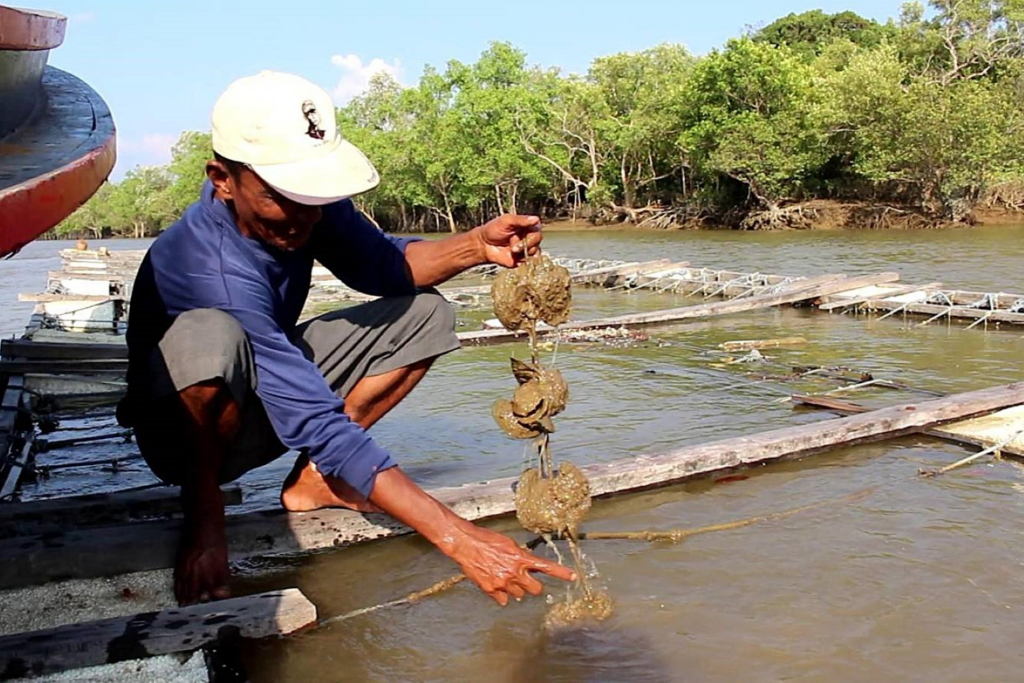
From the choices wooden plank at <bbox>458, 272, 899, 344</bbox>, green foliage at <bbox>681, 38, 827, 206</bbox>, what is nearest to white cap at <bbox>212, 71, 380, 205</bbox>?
wooden plank at <bbox>458, 272, 899, 344</bbox>

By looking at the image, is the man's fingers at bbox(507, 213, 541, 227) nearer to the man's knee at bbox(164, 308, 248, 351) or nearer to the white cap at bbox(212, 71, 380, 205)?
the white cap at bbox(212, 71, 380, 205)

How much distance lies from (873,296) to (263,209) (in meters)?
8.36

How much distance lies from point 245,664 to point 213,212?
46.1 inches

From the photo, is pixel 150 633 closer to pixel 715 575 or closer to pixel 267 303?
pixel 267 303

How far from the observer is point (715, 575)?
107 inches

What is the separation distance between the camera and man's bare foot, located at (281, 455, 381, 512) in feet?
9.75

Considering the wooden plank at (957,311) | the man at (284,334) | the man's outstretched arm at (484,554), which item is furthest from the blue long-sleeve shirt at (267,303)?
the wooden plank at (957,311)

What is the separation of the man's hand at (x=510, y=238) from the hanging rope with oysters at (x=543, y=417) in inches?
3.3

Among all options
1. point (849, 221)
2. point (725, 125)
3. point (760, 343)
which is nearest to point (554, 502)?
point (760, 343)

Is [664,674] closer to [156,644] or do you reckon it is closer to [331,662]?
[331,662]

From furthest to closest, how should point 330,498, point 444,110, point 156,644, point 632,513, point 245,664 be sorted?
point 444,110
point 632,513
point 330,498
point 245,664
point 156,644

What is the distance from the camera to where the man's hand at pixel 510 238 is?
2.60 metres

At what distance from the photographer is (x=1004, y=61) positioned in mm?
29281

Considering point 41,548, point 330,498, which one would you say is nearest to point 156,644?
A: point 41,548
